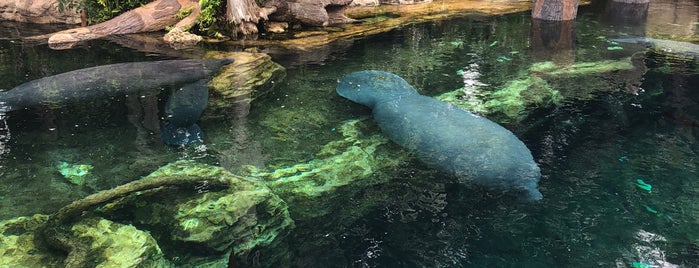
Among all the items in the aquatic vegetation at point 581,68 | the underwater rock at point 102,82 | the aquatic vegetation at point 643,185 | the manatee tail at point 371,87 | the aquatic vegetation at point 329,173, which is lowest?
the aquatic vegetation at point 643,185

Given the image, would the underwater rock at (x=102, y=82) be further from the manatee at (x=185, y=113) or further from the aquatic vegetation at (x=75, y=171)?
the aquatic vegetation at (x=75, y=171)

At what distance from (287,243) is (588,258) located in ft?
6.36

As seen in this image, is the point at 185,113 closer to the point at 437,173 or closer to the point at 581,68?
the point at 437,173

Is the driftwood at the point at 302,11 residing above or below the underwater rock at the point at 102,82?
above

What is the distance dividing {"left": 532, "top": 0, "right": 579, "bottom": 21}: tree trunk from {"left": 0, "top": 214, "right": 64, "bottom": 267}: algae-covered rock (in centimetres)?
1124

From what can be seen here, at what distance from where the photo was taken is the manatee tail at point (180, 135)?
Answer: 4.95 metres

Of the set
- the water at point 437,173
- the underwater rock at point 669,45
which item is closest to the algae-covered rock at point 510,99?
the water at point 437,173

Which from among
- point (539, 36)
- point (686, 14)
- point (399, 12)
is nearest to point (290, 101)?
point (539, 36)

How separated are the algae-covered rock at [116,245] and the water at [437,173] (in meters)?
0.56

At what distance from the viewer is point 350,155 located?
4664 millimetres

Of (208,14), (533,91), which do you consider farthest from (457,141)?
(208,14)

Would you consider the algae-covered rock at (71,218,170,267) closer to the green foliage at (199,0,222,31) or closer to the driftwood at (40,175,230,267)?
the driftwood at (40,175,230,267)

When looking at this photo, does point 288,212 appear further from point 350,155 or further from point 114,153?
point 114,153

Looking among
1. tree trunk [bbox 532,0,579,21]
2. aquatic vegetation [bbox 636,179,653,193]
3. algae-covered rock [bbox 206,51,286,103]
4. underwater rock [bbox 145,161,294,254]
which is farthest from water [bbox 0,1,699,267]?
tree trunk [bbox 532,0,579,21]
